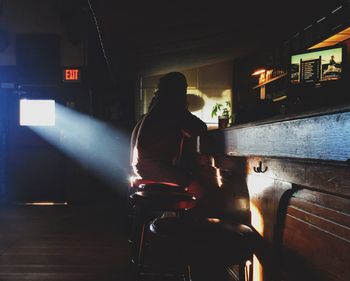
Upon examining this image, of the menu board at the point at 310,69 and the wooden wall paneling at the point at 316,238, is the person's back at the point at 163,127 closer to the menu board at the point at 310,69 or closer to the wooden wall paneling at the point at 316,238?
the wooden wall paneling at the point at 316,238

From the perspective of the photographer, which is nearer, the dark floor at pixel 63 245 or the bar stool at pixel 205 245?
the bar stool at pixel 205 245

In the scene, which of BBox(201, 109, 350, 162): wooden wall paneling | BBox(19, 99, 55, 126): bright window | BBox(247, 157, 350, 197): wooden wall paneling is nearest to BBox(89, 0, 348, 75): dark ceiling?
BBox(201, 109, 350, 162): wooden wall paneling

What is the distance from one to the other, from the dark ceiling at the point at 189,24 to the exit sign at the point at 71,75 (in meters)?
2.07

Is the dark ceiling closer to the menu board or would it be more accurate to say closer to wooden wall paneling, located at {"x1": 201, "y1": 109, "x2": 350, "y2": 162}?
the menu board

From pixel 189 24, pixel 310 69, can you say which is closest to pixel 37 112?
pixel 189 24

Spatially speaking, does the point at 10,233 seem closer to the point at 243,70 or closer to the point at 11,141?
the point at 11,141

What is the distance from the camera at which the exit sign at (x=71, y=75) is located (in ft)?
22.6

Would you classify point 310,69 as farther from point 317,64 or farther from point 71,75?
point 71,75

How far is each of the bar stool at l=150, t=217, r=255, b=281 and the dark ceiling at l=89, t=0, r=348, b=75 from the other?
2.41 metres

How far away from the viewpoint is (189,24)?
3.76 m

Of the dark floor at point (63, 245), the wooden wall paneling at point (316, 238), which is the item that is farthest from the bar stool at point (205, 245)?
the dark floor at point (63, 245)

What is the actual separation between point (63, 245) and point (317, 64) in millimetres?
3876

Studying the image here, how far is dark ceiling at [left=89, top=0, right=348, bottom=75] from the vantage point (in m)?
3.32

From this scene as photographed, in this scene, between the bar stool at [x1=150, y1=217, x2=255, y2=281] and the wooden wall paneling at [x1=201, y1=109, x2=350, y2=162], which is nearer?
the wooden wall paneling at [x1=201, y1=109, x2=350, y2=162]
